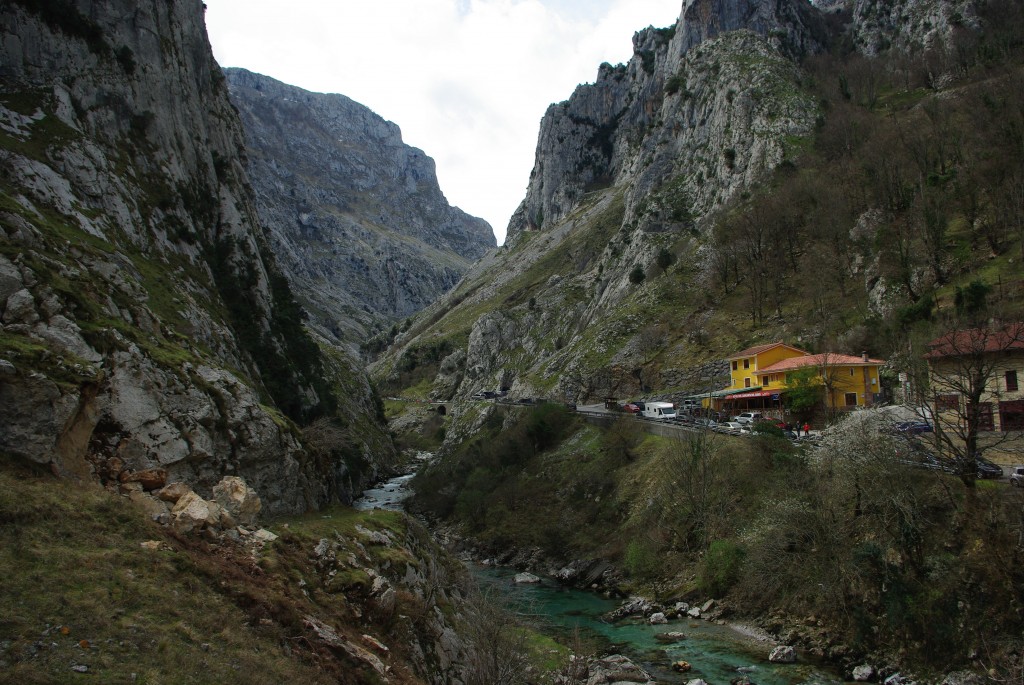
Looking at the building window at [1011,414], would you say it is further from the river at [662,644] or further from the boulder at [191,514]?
the boulder at [191,514]

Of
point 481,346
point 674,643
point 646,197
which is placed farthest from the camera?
point 481,346

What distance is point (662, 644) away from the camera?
29.2 m

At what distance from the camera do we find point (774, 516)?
34.1 metres

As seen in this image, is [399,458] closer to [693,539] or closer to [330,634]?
[693,539]

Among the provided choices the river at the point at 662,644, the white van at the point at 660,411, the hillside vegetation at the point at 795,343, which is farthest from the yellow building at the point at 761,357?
the river at the point at 662,644

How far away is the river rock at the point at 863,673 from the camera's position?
2347 cm

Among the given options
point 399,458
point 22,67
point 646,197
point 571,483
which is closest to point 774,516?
point 571,483

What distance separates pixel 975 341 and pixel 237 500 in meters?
32.2

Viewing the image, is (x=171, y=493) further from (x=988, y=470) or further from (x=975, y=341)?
(x=975, y=341)

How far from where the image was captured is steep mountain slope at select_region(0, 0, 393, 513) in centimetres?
1950

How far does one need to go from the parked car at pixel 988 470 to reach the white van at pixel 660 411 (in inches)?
1095

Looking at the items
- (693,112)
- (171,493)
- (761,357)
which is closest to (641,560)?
(761,357)

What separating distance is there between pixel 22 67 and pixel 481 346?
82.3 m

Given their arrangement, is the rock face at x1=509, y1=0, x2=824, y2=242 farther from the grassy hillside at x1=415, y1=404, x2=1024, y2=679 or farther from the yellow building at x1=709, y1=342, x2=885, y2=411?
the grassy hillside at x1=415, y1=404, x2=1024, y2=679
